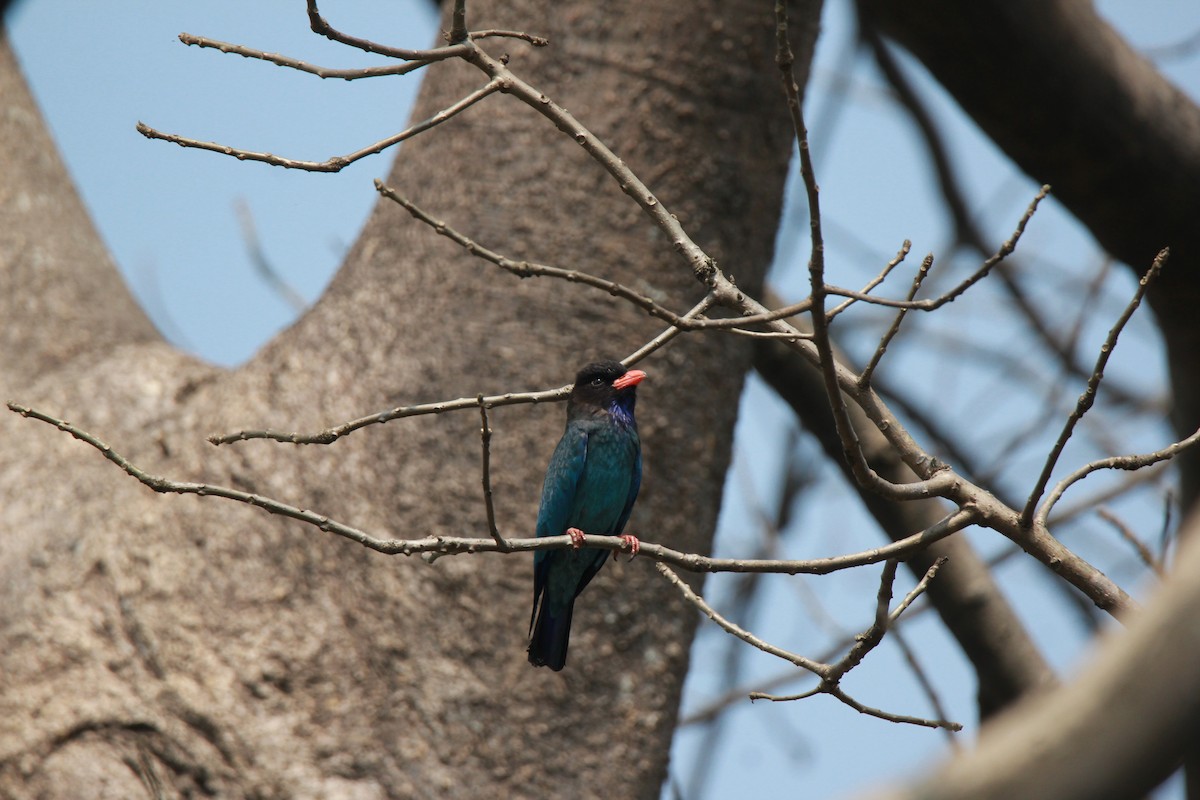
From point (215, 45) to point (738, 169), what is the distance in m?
2.07

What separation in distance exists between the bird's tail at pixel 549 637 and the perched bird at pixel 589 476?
0.19ft

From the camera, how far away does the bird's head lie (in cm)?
362

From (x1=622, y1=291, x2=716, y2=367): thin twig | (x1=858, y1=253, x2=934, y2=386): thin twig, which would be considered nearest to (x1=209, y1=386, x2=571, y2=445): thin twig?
(x1=622, y1=291, x2=716, y2=367): thin twig

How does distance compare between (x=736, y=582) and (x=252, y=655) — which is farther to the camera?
(x=736, y=582)

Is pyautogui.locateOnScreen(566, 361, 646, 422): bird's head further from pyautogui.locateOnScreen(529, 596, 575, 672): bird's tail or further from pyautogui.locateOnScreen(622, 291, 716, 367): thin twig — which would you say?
pyautogui.locateOnScreen(622, 291, 716, 367): thin twig

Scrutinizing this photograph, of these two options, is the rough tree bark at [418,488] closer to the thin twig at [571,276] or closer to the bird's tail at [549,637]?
the bird's tail at [549,637]

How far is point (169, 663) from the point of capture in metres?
3.57

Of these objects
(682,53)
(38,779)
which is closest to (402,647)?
(38,779)

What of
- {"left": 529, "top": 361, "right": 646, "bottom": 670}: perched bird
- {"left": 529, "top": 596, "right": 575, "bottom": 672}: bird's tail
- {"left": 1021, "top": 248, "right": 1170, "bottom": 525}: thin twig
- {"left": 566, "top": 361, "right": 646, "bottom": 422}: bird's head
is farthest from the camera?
{"left": 566, "top": 361, "right": 646, "bottom": 422}: bird's head

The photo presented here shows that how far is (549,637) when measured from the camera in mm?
3314

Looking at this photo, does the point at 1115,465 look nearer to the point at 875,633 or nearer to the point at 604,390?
the point at 875,633

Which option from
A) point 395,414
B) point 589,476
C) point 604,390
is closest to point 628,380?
point 604,390

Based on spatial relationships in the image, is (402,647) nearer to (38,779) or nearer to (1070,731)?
(38,779)

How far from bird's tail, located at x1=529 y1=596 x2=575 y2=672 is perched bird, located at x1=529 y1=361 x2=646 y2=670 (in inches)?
2.3
